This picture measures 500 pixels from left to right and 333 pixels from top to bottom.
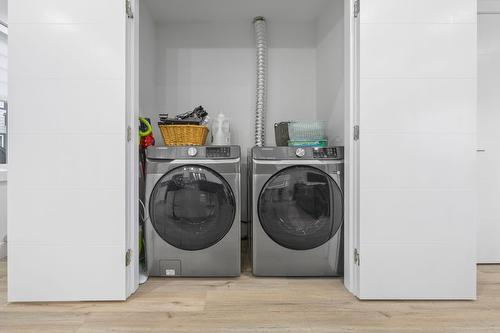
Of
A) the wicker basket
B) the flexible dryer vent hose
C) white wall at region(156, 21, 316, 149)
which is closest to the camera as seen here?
the wicker basket

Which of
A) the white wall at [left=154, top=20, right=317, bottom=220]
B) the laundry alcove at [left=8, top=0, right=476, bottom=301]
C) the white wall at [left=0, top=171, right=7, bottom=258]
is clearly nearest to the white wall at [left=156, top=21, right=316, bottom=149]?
the white wall at [left=154, top=20, right=317, bottom=220]

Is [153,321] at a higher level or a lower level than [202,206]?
lower

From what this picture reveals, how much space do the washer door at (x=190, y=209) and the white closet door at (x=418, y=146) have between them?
85cm

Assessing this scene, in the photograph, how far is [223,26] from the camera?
2.75 metres

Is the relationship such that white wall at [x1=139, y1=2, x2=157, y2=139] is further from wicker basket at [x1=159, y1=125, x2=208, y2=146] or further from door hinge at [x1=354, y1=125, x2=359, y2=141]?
door hinge at [x1=354, y1=125, x2=359, y2=141]

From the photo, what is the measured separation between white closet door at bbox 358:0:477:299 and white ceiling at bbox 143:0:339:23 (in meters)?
1.00

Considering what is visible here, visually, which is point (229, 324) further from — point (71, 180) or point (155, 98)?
point (155, 98)

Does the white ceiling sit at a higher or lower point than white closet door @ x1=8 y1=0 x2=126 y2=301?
higher

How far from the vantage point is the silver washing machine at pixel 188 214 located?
1.95 meters

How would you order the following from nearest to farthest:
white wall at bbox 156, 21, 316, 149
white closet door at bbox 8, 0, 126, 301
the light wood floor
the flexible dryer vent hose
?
1. the light wood floor
2. white closet door at bbox 8, 0, 126, 301
3. the flexible dryer vent hose
4. white wall at bbox 156, 21, 316, 149

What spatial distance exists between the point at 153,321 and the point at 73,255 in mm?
546

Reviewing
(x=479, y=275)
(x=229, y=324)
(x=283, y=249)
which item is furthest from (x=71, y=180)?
(x=479, y=275)

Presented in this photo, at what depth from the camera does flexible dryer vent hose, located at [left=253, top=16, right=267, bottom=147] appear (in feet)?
8.50

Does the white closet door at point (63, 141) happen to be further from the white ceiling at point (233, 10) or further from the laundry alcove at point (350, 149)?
the white ceiling at point (233, 10)
